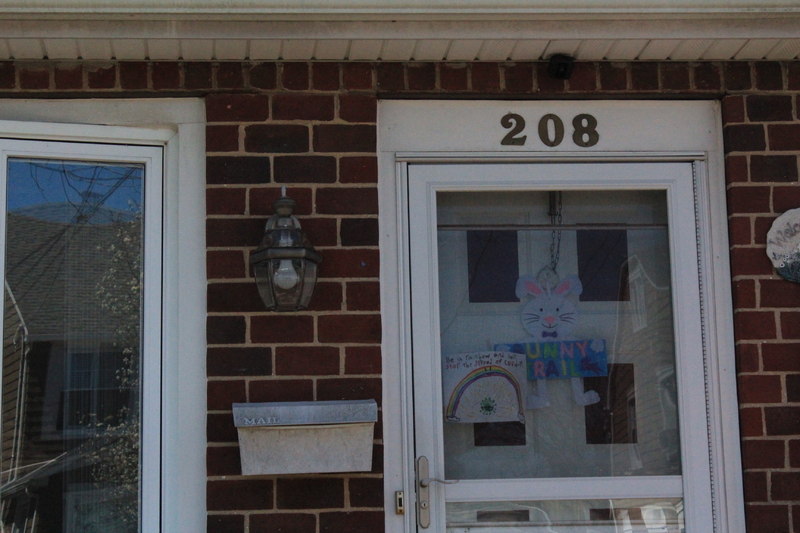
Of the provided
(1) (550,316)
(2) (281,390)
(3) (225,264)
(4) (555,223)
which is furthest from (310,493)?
(4) (555,223)

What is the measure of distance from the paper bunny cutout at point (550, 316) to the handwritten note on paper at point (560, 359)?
0.08 ft

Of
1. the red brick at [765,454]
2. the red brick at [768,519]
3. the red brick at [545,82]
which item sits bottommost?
the red brick at [768,519]

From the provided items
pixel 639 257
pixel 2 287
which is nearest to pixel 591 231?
pixel 639 257

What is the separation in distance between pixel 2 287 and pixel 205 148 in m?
0.86

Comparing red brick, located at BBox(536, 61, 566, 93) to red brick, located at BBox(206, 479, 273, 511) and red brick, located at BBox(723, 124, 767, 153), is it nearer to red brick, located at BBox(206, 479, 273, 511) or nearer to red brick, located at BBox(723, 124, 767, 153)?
red brick, located at BBox(723, 124, 767, 153)

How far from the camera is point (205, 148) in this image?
11.4 ft

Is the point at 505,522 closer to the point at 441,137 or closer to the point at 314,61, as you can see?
the point at 441,137

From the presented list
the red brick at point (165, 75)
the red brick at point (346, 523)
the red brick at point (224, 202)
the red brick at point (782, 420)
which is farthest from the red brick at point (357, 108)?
the red brick at point (782, 420)

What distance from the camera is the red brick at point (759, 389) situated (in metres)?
3.44

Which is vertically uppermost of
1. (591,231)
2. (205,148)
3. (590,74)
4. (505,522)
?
(590,74)

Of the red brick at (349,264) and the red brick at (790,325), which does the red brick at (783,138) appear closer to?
the red brick at (790,325)
